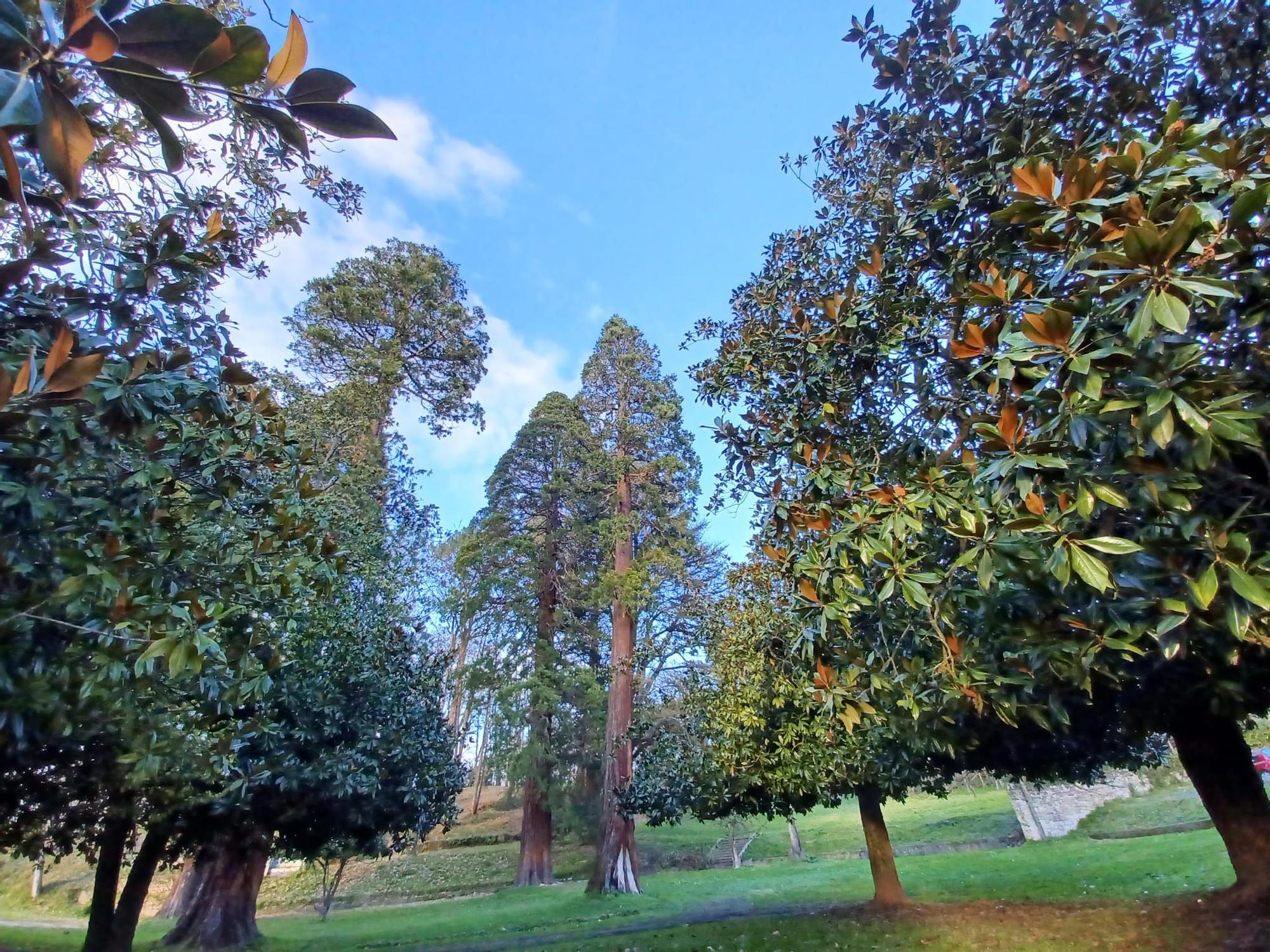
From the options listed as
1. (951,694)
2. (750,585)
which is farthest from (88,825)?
(951,694)

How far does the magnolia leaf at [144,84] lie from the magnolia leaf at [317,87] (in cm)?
14

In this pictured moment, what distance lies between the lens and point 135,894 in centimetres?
839

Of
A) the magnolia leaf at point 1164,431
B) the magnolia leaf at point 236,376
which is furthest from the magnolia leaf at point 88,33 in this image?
the magnolia leaf at point 1164,431

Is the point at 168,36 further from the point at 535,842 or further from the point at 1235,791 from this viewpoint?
the point at 535,842

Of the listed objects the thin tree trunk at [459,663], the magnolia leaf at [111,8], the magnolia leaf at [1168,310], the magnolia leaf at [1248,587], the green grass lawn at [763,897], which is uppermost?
the thin tree trunk at [459,663]

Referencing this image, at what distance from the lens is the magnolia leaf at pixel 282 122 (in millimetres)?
1079

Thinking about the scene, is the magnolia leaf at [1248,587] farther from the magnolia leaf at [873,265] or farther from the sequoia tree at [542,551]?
the sequoia tree at [542,551]

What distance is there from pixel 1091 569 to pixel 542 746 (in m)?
17.0

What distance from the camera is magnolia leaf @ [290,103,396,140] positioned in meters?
1.09

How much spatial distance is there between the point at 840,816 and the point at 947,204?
27973 mm

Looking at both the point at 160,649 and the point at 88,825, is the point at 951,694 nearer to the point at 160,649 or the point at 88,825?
the point at 160,649

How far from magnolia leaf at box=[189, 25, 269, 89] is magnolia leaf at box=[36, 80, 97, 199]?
0.58 ft

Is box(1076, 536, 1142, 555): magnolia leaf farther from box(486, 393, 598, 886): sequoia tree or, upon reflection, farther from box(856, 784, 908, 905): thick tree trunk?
box(486, 393, 598, 886): sequoia tree

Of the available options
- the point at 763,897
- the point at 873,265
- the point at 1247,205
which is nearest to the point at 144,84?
the point at 1247,205
